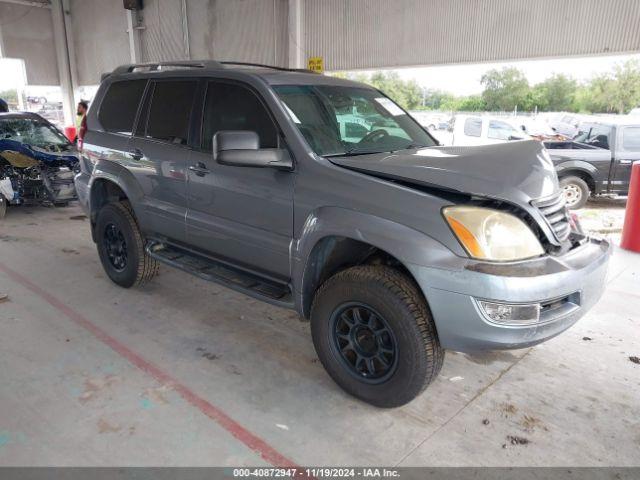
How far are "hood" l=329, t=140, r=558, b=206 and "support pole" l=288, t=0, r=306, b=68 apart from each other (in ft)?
29.6

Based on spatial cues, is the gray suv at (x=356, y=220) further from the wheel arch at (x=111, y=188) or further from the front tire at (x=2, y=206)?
the front tire at (x=2, y=206)

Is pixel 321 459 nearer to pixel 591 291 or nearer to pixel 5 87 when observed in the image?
pixel 591 291

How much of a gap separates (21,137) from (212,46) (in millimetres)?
6750

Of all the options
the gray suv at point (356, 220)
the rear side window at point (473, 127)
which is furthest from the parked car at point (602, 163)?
the gray suv at point (356, 220)

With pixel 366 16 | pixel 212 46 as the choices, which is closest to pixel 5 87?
pixel 212 46

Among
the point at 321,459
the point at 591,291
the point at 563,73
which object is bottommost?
the point at 321,459

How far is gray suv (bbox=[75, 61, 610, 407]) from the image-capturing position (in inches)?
88.2

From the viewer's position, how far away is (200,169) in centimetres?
334

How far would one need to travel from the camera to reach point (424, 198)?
2.32 m

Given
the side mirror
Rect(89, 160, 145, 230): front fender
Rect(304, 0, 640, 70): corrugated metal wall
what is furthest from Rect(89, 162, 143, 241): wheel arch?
Rect(304, 0, 640, 70): corrugated metal wall

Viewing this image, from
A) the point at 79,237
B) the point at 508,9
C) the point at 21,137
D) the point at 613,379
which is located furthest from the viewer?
the point at 508,9

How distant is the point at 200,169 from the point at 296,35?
338 inches

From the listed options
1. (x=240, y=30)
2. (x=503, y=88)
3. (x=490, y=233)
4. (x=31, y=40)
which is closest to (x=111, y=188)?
(x=490, y=233)

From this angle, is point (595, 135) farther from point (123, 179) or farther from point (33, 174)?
point (33, 174)
